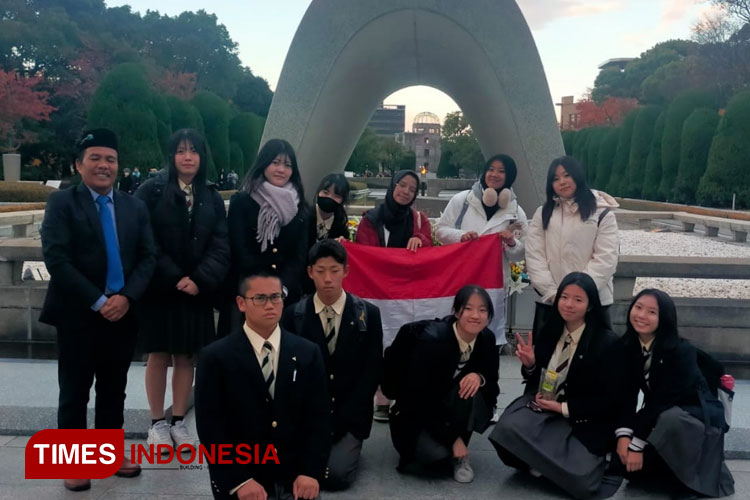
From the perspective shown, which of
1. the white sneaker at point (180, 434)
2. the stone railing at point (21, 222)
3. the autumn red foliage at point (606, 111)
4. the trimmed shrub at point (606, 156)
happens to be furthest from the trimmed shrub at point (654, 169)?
the white sneaker at point (180, 434)

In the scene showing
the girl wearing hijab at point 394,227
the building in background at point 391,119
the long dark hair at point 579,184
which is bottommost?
the girl wearing hijab at point 394,227

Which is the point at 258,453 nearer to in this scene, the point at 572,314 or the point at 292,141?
the point at 572,314

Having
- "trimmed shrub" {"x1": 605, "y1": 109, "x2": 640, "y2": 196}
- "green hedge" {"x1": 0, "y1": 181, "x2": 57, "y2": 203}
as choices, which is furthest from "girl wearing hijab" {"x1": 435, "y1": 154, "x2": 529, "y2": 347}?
"trimmed shrub" {"x1": 605, "y1": 109, "x2": 640, "y2": 196}

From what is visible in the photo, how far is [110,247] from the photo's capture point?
2.81 meters

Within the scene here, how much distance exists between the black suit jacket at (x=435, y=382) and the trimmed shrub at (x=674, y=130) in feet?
72.1

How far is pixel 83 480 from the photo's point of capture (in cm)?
271

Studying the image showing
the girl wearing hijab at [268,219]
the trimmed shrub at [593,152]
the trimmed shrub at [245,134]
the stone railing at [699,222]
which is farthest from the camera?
the trimmed shrub at [245,134]

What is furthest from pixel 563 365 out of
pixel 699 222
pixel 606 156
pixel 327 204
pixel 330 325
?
pixel 606 156

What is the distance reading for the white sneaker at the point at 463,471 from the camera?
291cm

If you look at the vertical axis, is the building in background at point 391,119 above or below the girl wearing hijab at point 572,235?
above

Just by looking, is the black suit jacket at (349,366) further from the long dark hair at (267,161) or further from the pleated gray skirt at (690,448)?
the pleated gray skirt at (690,448)

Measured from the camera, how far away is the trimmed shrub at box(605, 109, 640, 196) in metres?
26.2

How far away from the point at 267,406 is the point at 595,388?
1.47 meters

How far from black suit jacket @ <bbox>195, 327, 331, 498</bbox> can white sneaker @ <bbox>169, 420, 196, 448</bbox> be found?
3.12ft
